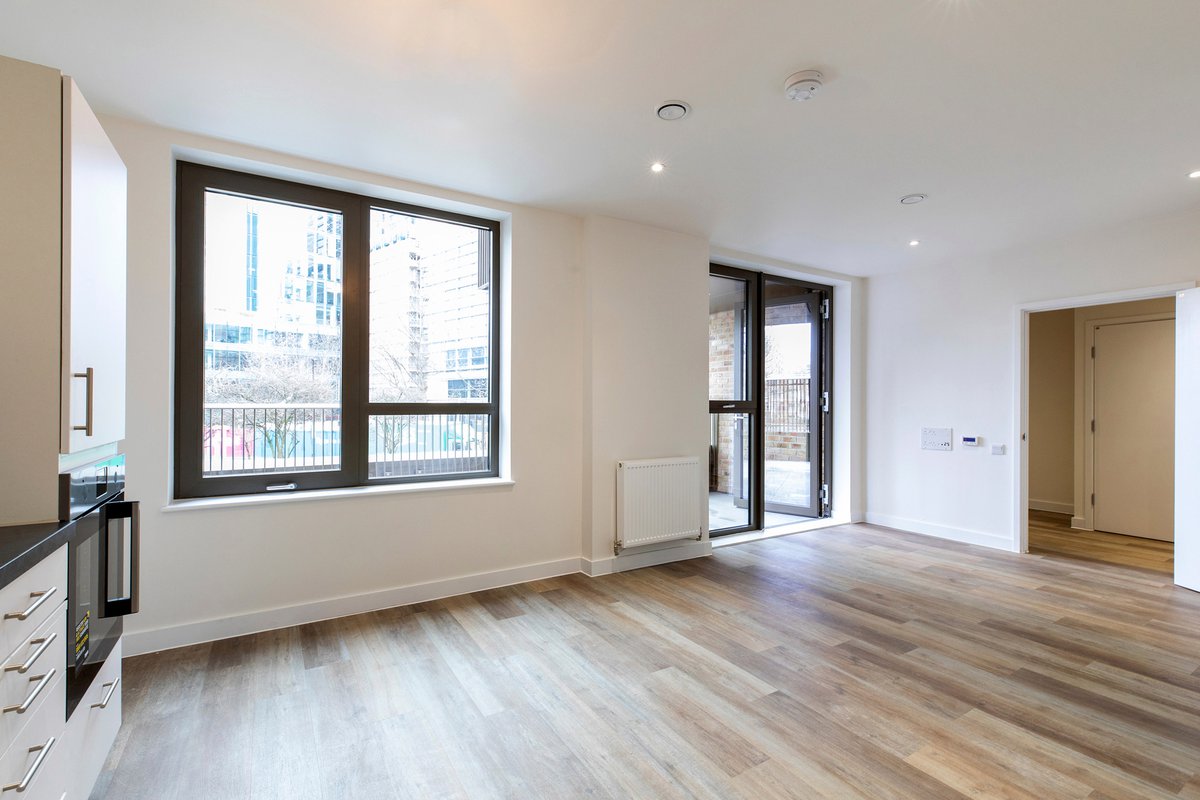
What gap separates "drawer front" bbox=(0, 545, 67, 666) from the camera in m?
1.09

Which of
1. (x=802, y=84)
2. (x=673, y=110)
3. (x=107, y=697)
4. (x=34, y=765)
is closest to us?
(x=34, y=765)

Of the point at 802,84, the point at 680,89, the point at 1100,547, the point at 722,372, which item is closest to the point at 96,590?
the point at 680,89

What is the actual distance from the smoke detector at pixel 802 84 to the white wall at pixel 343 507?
2.03 meters

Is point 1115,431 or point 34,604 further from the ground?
point 1115,431

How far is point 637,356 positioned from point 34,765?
3.63 meters

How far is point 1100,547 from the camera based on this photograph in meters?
5.01

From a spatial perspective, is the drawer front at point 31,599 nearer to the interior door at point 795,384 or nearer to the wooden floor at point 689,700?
the wooden floor at point 689,700

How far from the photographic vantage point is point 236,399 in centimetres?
314

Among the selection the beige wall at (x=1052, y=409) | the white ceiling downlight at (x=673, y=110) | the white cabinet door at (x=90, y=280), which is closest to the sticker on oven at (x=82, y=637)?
the white cabinet door at (x=90, y=280)

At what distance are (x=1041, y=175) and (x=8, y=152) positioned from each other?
15.0 ft

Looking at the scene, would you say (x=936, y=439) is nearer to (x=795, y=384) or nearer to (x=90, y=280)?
(x=795, y=384)

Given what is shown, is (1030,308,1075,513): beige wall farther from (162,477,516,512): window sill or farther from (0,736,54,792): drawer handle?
(0,736,54,792): drawer handle

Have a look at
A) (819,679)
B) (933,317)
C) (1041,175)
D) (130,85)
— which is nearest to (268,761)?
(819,679)

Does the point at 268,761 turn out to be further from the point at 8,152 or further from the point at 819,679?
the point at 819,679
